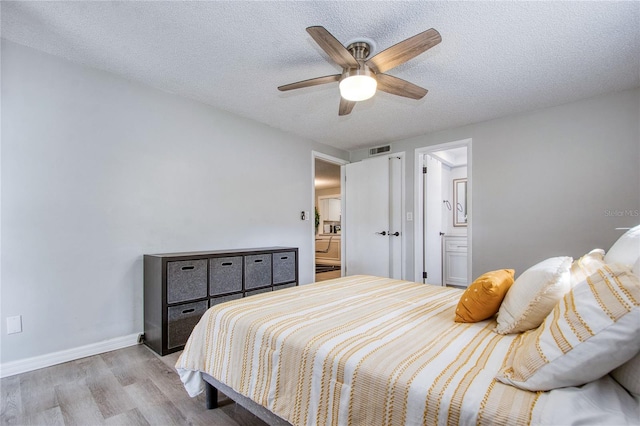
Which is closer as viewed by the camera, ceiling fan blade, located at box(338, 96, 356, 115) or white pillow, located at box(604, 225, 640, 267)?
white pillow, located at box(604, 225, 640, 267)

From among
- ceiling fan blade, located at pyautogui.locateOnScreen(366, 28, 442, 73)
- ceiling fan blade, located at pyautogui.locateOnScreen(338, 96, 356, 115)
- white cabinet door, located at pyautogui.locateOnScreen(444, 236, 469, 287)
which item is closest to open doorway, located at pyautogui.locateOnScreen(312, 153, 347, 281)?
white cabinet door, located at pyautogui.locateOnScreen(444, 236, 469, 287)

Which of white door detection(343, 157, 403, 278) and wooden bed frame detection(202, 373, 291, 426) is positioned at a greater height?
white door detection(343, 157, 403, 278)

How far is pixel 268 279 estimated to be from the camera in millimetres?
3266

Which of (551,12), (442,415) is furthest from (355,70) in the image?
(442,415)

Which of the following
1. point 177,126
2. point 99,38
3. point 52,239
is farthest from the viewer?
point 177,126

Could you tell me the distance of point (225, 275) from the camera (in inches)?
113

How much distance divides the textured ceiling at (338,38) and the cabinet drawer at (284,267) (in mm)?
1674

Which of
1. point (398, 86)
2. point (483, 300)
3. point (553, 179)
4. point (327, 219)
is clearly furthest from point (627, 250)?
point (327, 219)

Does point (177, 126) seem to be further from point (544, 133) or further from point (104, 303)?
point (544, 133)

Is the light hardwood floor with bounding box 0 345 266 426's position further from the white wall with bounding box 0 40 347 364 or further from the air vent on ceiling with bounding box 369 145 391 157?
the air vent on ceiling with bounding box 369 145 391 157

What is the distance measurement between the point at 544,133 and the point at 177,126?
155 inches

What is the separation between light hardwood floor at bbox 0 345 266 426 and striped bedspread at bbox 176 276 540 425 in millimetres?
197

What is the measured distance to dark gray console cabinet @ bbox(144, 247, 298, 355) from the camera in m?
2.49

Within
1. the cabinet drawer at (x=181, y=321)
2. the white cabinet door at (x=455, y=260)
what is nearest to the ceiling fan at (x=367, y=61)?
the cabinet drawer at (x=181, y=321)
